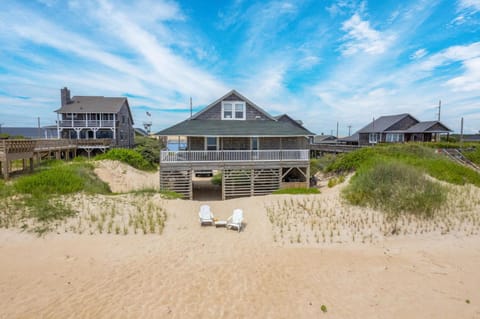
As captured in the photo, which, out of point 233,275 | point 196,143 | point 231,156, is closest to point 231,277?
point 233,275

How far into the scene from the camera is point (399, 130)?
37094mm

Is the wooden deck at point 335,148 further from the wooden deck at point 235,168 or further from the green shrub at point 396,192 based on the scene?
the green shrub at point 396,192

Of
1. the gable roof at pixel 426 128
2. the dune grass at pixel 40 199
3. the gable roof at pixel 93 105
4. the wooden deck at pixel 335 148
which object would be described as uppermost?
the gable roof at pixel 93 105

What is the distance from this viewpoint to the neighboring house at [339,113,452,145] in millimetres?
34094

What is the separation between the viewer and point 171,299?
5.49m

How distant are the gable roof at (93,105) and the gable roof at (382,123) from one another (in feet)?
127

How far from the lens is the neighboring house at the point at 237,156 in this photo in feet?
51.6

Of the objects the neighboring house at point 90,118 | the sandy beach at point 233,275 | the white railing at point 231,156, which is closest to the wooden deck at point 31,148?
the neighboring house at point 90,118

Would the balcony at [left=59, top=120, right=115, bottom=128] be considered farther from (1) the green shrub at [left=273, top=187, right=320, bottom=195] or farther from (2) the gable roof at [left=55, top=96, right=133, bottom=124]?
(1) the green shrub at [left=273, top=187, right=320, bottom=195]

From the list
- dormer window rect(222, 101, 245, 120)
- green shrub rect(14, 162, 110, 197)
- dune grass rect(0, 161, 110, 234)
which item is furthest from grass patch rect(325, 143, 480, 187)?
green shrub rect(14, 162, 110, 197)

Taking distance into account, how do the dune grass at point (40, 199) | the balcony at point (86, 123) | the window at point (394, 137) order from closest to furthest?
the dune grass at point (40, 199), the balcony at point (86, 123), the window at point (394, 137)

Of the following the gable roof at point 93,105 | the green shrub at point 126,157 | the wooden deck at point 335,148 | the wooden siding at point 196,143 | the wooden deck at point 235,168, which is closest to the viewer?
the wooden deck at point 235,168

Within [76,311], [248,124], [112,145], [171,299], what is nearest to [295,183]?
[248,124]

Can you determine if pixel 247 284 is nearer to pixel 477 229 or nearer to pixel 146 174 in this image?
pixel 477 229
